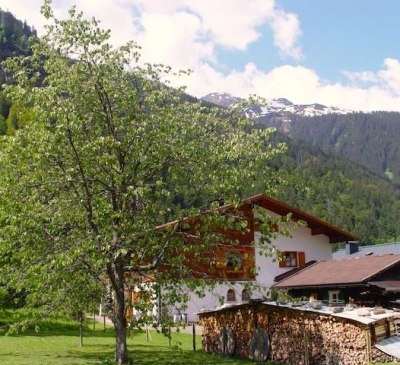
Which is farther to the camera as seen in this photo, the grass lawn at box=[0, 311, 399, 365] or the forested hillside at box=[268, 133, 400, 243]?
the forested hillside at box=[268, 133, 400, 243]

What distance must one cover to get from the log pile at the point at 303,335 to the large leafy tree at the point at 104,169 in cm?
370

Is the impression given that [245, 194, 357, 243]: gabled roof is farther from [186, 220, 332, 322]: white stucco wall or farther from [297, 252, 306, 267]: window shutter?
[297, 252, 306, 267]: window shutter

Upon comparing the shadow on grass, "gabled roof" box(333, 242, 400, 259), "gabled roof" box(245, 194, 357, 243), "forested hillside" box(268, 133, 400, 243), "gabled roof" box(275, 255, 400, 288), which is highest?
"forested hillside" box(268, 133, 400, 243)

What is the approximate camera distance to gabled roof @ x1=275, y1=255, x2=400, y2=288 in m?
30.2

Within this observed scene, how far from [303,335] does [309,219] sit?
22977 millimetres

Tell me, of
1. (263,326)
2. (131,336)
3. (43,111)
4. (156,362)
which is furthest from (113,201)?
(131,336)

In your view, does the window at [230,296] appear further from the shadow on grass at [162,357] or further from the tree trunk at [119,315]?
the tree trunk at [119,315]

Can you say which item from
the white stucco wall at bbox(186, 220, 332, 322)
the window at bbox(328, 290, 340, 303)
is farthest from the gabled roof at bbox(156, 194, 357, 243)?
the window at bbox(328, 290, 340, 303)

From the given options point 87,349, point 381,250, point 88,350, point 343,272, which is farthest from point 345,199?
point 88,350

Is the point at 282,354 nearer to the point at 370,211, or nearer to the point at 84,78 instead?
the point at 84,78

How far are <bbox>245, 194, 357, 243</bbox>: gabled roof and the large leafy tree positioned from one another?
818 inches

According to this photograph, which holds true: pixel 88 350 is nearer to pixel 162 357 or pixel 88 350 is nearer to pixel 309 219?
pixel 162 357

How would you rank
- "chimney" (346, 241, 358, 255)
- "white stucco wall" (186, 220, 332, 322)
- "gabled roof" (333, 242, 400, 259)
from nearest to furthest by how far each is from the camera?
"white stucco wall" (186, 220, 332, 322)
"gabled roof" (333, 242, 400, 259)
"chimney" (346, 241, 358, 255)

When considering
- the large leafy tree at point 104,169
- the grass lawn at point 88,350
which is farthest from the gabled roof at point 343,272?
the large leafy tree at point 104,169
